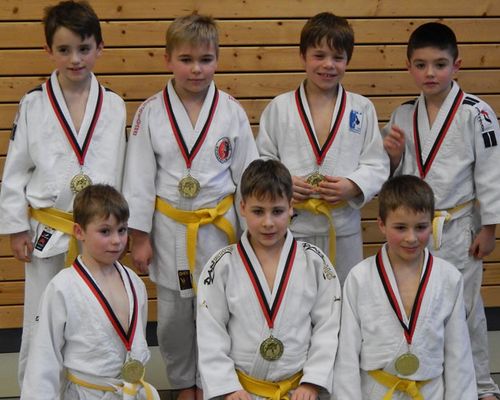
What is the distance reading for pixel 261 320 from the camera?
3637mm

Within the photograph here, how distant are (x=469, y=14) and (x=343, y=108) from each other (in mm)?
1492

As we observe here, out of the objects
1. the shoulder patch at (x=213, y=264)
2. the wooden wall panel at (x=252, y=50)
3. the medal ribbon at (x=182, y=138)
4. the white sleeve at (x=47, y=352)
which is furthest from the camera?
the wooden wall panel at (x=252, y=50)

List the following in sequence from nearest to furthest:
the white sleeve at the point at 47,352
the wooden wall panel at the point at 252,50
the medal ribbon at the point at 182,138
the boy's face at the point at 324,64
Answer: the white sleeve at the point at 47,352 < the medal ribbon at the point at 182,138 < the boy's face at the point at 324,64 < the wooden wall panel at the point at 252,50

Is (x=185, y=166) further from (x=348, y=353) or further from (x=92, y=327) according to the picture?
(x=348, y=353)

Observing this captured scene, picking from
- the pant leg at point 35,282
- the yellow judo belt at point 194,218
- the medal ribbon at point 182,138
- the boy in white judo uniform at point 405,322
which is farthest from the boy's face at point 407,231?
the pant leg at point 35,282

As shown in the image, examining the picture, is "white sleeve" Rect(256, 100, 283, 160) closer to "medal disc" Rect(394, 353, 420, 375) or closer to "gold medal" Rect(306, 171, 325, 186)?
"gold medal" Rect(306, 171, 325, 186)

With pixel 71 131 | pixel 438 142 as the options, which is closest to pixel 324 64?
pixel 438 142

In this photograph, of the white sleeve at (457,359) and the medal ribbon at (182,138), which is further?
the medal ribbon at (182,138)

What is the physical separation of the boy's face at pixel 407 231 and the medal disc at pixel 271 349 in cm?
66

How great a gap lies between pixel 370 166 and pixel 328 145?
0.24m

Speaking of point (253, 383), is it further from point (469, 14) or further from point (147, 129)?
point (469, 14)

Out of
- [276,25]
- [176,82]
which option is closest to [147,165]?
[176,82]

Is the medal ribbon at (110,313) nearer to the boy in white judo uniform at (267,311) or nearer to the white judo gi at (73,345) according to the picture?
the white judo gi at (73,345)

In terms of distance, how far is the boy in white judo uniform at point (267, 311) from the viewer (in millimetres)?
3611
